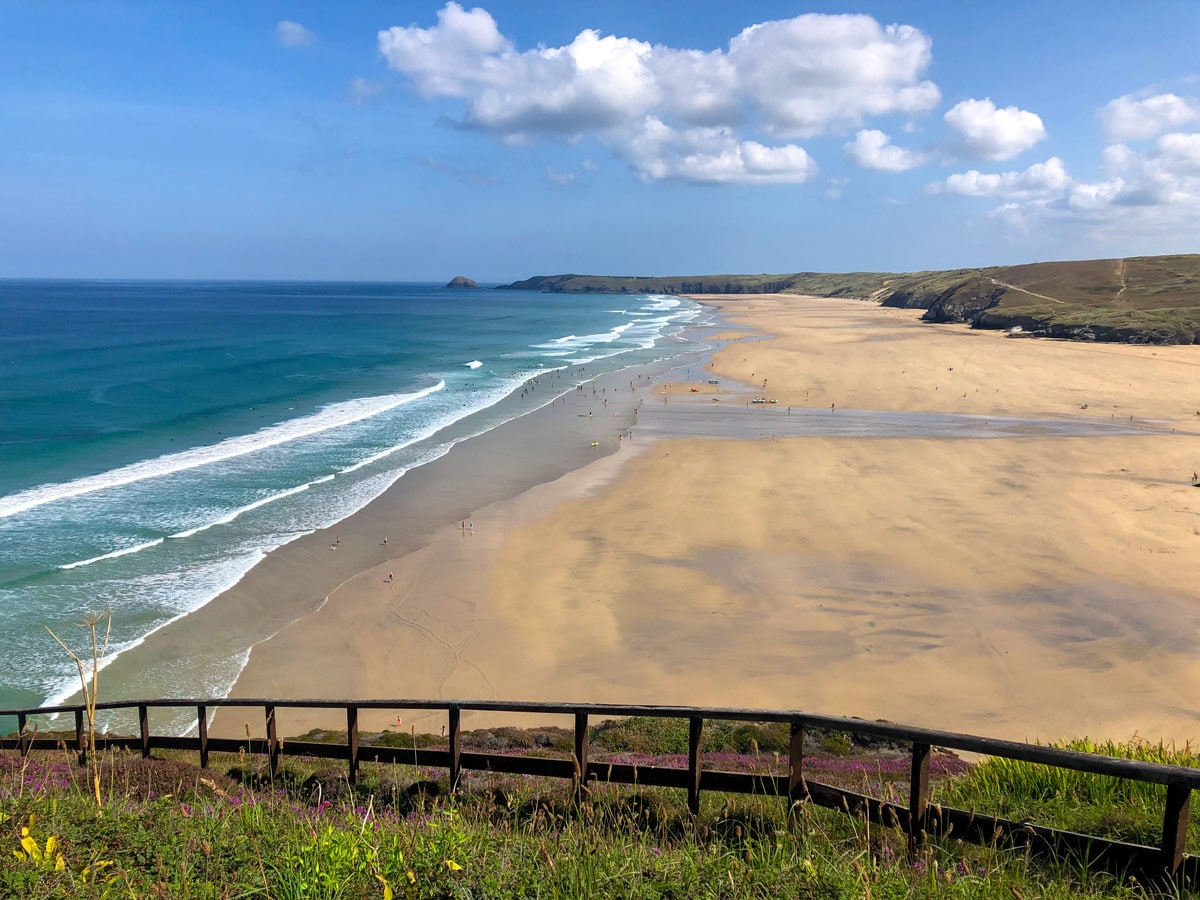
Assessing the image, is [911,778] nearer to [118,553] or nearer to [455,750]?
[455,750]

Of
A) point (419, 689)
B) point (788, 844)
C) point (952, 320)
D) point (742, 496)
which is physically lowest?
point (419, 689)

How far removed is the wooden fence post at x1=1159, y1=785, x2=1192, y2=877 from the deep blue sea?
14.4 metres

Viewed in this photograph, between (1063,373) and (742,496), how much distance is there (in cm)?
3650

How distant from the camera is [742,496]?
25281mm

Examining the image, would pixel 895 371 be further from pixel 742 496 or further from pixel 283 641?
pixel 283 641

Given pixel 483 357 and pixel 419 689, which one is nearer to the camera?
pixel 419 689

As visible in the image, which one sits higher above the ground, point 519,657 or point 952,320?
point 952,320

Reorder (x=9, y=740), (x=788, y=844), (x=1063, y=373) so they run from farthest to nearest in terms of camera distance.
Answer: (x=1063, y=373) < (x=9, y=740) < (x=788, y=844)

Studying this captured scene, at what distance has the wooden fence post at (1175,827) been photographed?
3512 mm

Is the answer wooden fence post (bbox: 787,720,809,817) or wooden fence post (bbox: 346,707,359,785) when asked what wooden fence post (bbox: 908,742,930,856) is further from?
wooden fence post (bbox: 346,707,359,785)

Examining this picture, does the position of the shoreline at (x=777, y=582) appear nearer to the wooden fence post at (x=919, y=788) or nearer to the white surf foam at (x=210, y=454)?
the white surf foam at (x=210, y=454)

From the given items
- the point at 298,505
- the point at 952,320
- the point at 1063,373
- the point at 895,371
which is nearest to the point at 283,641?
the point at 298,505

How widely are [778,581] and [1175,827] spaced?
15.0 meters

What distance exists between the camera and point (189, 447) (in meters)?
33.1
